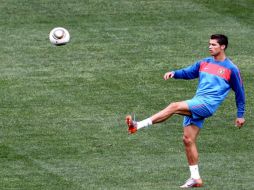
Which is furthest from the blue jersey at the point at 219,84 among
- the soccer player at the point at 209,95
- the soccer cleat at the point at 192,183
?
the soccer cleat at the point at 192,183

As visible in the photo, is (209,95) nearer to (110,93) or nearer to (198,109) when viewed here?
(198,109)

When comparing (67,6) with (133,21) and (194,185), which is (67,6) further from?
(194,185)

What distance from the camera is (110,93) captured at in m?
22.5

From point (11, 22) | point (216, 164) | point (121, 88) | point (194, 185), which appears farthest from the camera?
point (11, 22)

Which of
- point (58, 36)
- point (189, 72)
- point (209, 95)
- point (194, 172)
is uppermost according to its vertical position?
point (58, 36)

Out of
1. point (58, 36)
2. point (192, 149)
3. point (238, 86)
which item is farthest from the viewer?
point (58, 36)

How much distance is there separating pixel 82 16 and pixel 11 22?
5.77 feet

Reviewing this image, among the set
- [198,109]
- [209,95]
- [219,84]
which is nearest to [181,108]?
[198,109]

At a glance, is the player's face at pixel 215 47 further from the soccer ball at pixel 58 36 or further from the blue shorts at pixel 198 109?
the soccer ball at pixel 58 36

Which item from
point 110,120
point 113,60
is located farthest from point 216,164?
point 113,60

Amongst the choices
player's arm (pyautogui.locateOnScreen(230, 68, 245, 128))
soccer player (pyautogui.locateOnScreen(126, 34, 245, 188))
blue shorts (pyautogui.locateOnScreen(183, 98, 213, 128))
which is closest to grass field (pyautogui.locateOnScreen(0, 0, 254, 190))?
soccer player (pyautogui.locateOnScreen(126, 34, 245, 188))

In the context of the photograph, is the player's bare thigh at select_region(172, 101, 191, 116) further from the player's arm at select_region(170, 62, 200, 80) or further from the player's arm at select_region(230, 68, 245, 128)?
the player's arm at select_region(230, 68, 245, 128)

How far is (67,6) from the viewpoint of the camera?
2750cm

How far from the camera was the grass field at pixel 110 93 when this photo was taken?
18125 millimetres
